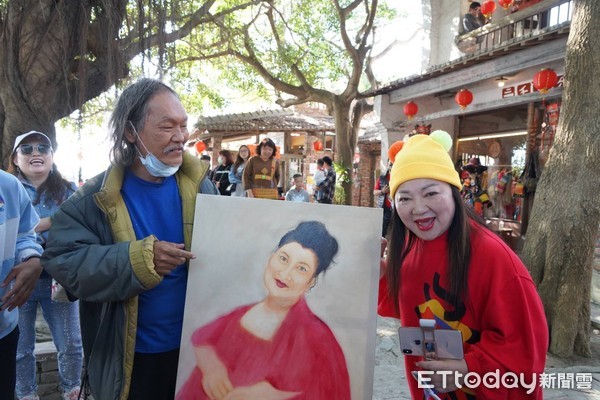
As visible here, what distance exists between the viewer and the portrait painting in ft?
4.16

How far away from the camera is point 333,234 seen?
52.1 inches

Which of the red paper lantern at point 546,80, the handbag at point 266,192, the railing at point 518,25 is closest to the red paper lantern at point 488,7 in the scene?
the railing at point 518,25

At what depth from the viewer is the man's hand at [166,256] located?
1.20m

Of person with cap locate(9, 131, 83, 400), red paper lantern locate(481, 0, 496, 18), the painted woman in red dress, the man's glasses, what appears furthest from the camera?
red paper lantern locate(481, 0, 496, 18)

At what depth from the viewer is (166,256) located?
1.21 m

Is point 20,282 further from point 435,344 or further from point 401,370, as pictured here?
point 401,370

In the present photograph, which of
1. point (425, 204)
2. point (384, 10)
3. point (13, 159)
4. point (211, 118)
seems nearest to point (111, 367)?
point (425, 204)

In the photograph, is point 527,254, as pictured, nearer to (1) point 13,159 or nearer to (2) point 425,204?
(2) point 425,204

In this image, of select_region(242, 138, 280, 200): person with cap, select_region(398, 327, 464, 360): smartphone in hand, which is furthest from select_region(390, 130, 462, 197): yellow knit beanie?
select_region(242, 138, 280, 200): person with cap

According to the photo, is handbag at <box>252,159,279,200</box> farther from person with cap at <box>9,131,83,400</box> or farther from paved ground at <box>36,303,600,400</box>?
person with cap at <box>9,131,83,400</box>

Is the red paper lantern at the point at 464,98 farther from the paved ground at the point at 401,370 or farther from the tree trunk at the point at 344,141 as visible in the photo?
the paved ground at the point at 401,370

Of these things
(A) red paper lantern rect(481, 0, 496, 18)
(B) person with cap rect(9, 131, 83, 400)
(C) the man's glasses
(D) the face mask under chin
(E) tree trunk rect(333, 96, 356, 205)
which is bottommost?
(B) person with cap rect(9, 131, 83, 400)

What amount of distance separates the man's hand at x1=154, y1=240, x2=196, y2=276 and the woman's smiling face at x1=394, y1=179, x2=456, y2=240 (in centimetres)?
68

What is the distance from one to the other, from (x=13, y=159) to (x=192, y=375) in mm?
2237
